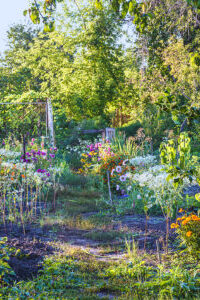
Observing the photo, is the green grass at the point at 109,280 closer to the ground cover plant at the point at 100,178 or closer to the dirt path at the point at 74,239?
the ground cover plant at the point at 100,178

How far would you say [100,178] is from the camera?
7.54 metres

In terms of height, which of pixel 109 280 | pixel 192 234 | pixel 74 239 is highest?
pixel 192 234

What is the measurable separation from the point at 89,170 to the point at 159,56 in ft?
18.3

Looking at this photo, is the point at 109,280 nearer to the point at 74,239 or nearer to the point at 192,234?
the point at 192,234

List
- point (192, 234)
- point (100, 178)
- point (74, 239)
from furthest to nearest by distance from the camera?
point (100, 178) < point (74, 239) < point (192, 234)

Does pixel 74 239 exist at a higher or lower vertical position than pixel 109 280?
lower

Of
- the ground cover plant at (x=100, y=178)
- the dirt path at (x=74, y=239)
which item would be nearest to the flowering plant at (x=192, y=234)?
the ground cover plant at (x=100, y=178)

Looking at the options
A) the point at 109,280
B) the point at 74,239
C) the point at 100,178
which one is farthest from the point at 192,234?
the point at 100,178

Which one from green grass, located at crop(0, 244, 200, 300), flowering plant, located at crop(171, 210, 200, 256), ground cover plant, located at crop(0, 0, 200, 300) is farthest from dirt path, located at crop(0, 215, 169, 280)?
flowering plant, located at crop(171, 210, 200, 256)

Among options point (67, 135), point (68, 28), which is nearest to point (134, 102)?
point (68, 28)

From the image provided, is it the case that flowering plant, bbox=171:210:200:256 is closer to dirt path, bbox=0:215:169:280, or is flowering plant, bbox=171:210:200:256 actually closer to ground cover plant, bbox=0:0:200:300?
ground cover plant, bbox=0:0:200:300

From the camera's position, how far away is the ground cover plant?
8.34 feet

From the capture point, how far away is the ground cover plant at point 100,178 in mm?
2541

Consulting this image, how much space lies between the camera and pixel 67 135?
11.6 metres
